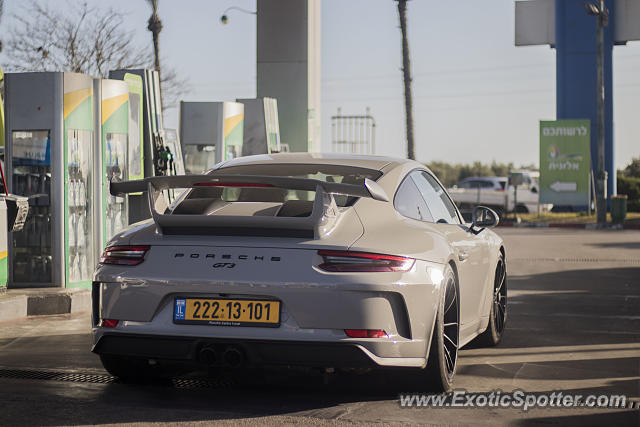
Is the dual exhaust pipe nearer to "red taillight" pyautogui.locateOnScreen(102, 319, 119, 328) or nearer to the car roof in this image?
"red taillight" pyautogui.locateOnScreen(102, 319, 119, 328)

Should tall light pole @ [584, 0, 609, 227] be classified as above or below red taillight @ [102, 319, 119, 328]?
above

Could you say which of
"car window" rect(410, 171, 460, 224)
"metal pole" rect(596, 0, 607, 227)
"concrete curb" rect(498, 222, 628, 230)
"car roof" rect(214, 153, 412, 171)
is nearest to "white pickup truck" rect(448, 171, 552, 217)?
"concrete curb" rect(498, 222, 628, 230)

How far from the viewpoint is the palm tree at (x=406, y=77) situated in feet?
114

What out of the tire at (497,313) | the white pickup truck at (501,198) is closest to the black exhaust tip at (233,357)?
the tire at (497,313)

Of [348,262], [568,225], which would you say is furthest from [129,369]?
[568,225]

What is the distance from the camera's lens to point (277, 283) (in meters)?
5.11

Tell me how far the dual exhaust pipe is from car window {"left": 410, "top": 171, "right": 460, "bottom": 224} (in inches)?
73.5

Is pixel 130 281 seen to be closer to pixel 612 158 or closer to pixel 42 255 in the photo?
pixel 42 255

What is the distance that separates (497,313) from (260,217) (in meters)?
3.10

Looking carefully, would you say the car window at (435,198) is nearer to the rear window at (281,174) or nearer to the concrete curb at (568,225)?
the rear window at (281,174)

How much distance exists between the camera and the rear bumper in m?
5.11

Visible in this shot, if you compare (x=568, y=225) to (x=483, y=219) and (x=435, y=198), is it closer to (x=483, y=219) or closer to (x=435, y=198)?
(x=483, y=219)

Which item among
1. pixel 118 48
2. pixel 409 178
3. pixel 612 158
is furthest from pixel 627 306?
pixel 118 48

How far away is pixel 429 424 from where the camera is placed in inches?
197
